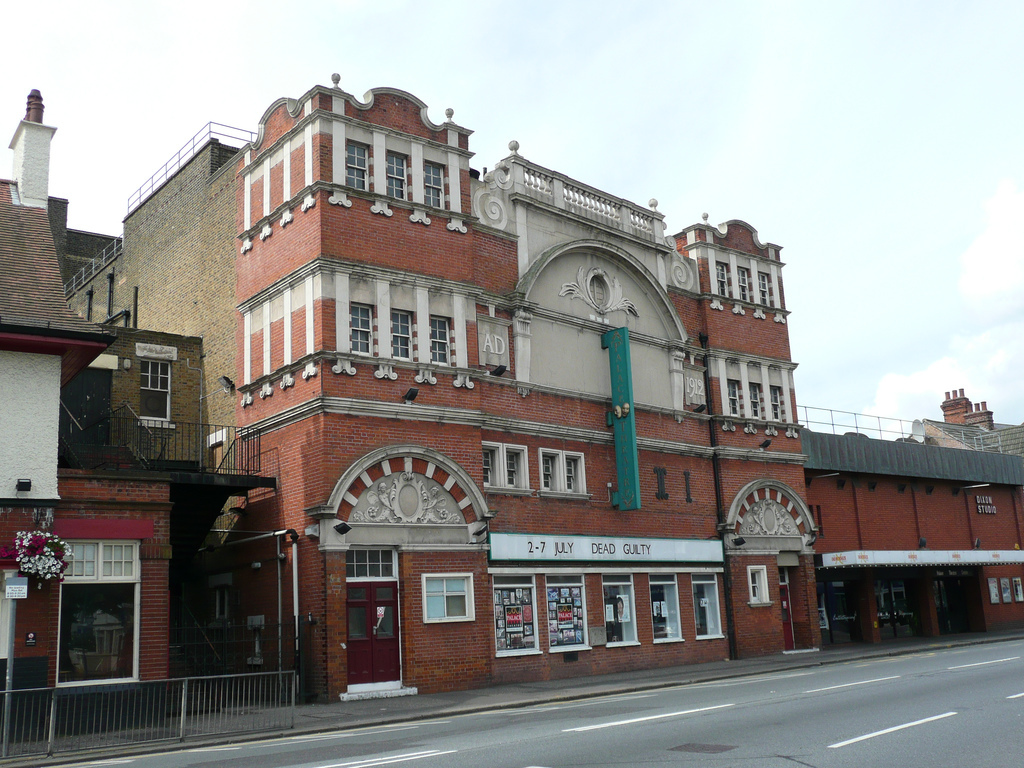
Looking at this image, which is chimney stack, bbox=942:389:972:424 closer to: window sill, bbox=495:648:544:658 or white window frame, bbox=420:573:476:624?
window sill, bbox=495:648:544:658

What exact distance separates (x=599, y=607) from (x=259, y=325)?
12062mm

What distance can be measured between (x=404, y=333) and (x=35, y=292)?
335 inches

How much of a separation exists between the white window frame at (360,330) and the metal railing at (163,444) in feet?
11.9

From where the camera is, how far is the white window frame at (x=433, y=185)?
2553 cm

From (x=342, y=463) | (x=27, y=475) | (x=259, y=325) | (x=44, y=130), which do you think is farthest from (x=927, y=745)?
(x=44, y=130)

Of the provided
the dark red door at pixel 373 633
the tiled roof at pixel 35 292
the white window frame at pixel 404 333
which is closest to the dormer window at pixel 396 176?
the white window frame at pixel 404 333

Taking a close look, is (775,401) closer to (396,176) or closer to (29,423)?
(396,176)

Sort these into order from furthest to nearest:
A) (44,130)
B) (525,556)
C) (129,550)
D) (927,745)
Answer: (525,556)
(44,130)
(129,550)
(927,745)

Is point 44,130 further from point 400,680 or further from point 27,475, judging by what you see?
point 400,680

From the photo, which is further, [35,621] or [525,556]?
[525,556]

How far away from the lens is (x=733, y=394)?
1339 inches

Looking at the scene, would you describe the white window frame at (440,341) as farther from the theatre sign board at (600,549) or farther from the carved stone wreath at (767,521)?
the carved stone wreath at (767,521)

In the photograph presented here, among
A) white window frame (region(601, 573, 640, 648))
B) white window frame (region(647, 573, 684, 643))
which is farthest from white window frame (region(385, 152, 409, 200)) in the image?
white window frame (region(647, 573, 684, 643))

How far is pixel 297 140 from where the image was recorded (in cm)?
2436
